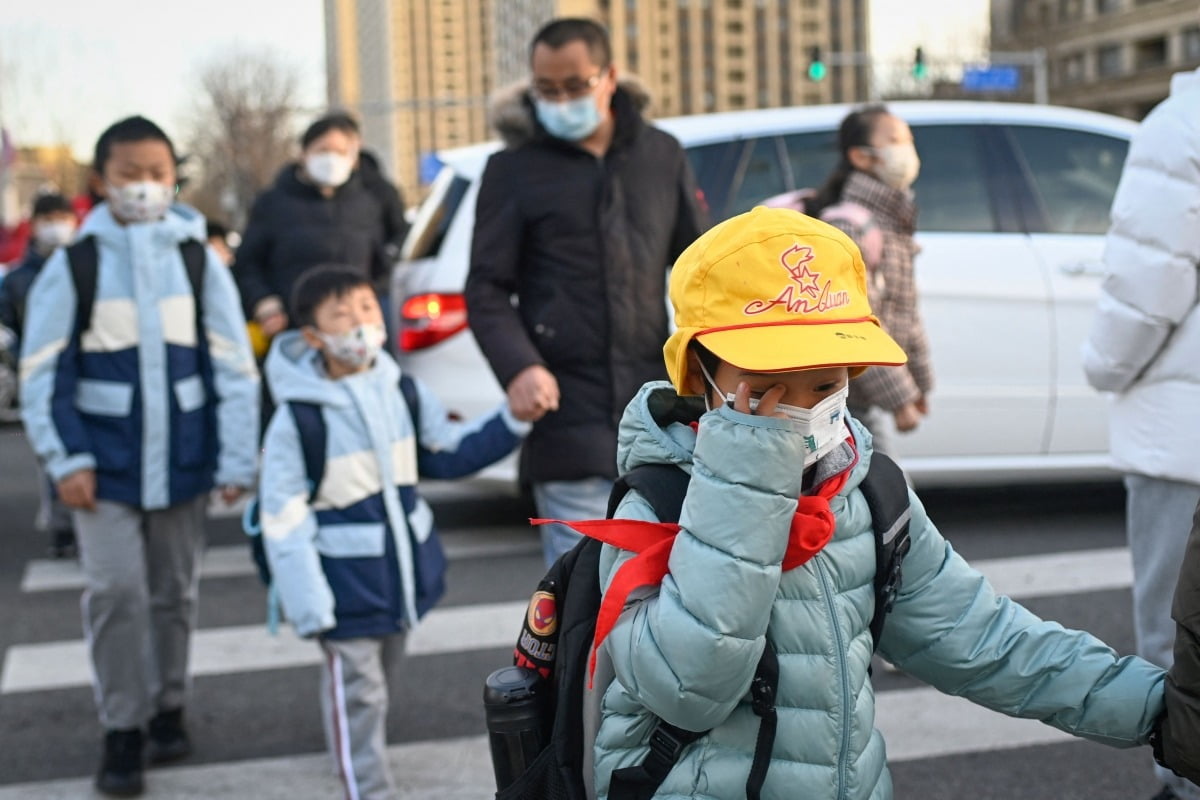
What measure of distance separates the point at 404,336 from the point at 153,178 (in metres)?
2.75

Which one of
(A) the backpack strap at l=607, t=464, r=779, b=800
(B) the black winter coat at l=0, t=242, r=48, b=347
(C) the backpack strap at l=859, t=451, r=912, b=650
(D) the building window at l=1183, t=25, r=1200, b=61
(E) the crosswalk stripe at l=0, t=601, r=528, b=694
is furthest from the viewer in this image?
(D) the building window at l=1183, t=25, r=1200, b=61

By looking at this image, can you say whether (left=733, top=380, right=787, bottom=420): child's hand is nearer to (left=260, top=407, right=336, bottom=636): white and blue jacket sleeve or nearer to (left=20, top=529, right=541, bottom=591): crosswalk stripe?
(left=260, top=407, right=336, bottom=636): white and blue jacket sleeve

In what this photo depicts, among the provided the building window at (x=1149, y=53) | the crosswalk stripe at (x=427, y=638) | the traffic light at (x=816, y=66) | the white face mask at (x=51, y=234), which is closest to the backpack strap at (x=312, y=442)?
the crosswalk stripe at (x=427, y=638)

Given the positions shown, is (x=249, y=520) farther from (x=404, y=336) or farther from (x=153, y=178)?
(x=404, y=336)

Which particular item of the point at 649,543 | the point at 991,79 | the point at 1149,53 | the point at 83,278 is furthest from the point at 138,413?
the point at 1149,53

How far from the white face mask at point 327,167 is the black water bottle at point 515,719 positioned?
5879 mm

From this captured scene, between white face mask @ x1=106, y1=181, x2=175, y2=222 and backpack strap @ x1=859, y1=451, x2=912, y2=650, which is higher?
white face mask @ x1=106, y1=181, x2=175, y2=222

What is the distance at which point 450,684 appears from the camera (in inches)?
211

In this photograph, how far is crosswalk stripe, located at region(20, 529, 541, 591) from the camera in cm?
739

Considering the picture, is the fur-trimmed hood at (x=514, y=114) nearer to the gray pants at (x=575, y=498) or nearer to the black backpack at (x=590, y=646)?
the gray pants at (x=575, y=498)

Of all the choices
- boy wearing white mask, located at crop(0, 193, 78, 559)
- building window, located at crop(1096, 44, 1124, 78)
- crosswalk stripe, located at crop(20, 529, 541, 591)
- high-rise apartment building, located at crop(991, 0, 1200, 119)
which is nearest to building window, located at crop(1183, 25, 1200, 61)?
high-rise apartment building, located at crop(991, 0, 1200, 119)

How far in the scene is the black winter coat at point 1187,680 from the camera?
2059mm

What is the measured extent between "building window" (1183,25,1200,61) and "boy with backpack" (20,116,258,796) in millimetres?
72396

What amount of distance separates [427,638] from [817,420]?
414 centimetres
